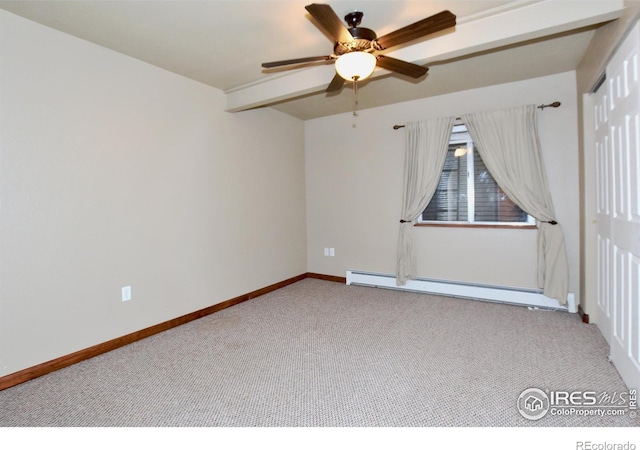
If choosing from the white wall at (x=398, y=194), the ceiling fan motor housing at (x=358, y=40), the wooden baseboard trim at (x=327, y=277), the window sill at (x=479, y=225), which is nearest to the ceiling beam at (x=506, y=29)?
the ceiling fan motor housing at (x=358, y=40)

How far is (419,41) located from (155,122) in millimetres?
2464

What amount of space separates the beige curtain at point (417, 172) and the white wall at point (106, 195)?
1967 mm

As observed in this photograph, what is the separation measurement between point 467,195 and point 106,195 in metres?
3.82

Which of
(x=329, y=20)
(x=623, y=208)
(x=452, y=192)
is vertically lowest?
(x=623, y=208)

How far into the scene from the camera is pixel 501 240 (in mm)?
3771

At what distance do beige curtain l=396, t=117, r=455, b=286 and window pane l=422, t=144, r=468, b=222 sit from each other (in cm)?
15

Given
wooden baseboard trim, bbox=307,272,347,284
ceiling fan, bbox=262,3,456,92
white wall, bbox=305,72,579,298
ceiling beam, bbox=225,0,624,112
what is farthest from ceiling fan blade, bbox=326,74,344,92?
wooden baseboard trim, bbox=307,272,347,284

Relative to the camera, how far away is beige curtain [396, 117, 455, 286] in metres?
3.99

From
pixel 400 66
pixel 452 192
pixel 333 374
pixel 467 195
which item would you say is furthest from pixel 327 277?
pixel 400 66

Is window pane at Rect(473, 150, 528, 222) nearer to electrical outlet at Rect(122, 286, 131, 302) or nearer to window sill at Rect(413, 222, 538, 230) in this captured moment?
window sill at Rect(413, 222, 538, 230)

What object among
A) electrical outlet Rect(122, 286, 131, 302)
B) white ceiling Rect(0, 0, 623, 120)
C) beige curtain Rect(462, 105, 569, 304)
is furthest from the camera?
Answer: beige curtain Rect(462, 105, 569, 304)

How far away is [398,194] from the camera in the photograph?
4395 millimetres

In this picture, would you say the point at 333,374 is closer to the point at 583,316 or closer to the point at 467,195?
the point at 583,316
